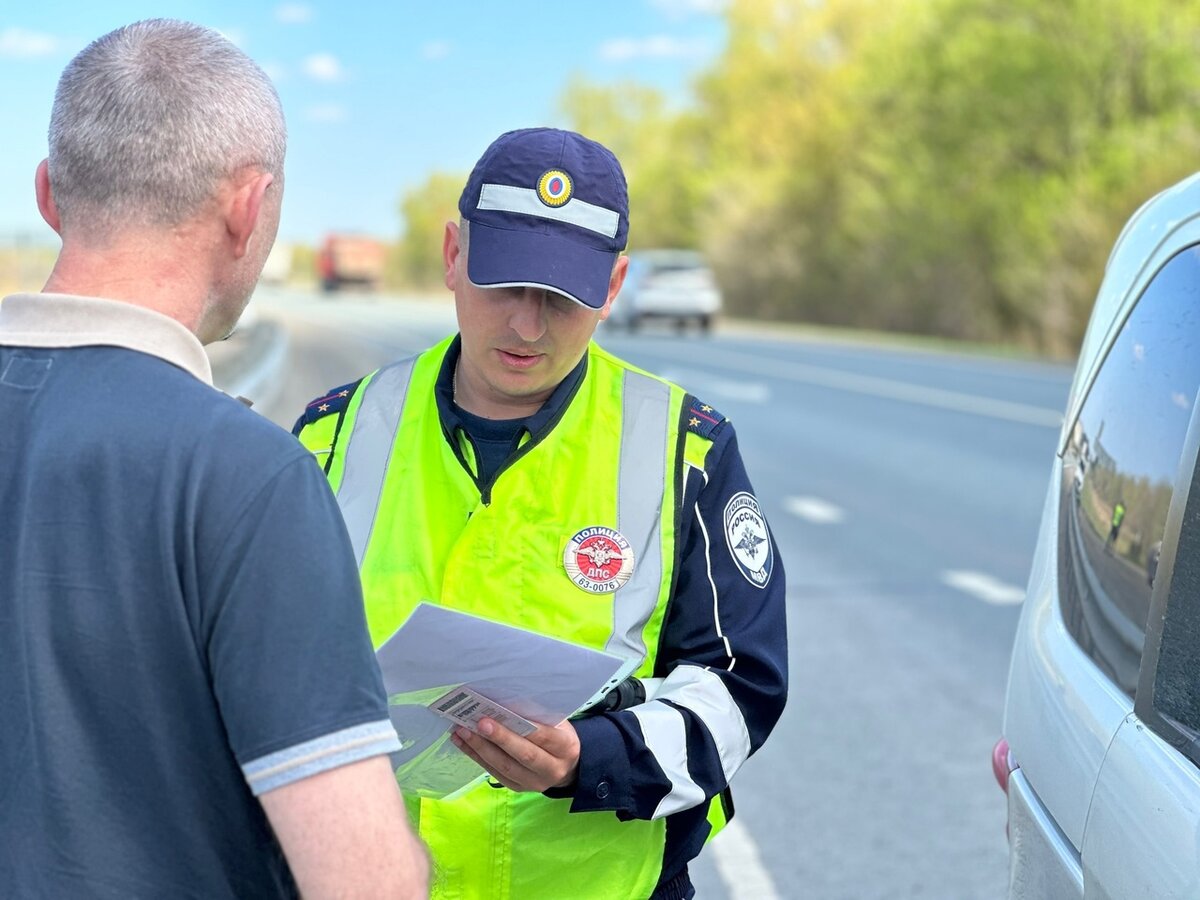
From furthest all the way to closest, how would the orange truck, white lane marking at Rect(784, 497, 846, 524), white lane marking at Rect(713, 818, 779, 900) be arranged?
the orange truck < white lane marking at Rect(784, 497, 846, 524) < white lane marking at Rect(713, 818, 779, 900)

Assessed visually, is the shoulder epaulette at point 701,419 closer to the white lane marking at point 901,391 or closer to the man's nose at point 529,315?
the man's nose at point 529,315

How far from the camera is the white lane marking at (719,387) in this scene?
19125 mm

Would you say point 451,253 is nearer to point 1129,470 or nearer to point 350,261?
point 1129,470

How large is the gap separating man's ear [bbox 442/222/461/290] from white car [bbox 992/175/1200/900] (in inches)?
41.2

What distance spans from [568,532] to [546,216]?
48 centimetres

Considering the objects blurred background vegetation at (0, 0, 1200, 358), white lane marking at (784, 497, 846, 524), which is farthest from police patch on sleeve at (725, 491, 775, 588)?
blurred background vegetation at (0, 0, 1200, 358)

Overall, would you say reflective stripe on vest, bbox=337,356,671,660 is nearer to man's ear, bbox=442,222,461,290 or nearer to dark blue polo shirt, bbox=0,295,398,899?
man's ear, bbox=442,222,461,290

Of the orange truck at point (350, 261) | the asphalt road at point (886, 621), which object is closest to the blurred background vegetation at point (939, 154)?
the asphalt road at point (886, 621)

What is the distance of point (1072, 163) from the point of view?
114ft

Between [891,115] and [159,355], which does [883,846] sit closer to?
[159,355]

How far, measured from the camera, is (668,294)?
34.0 meters

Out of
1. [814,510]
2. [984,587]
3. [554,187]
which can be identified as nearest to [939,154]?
[814,510]

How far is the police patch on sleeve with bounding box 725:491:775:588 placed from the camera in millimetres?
2428

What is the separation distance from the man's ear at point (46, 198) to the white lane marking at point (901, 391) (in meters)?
14.5
